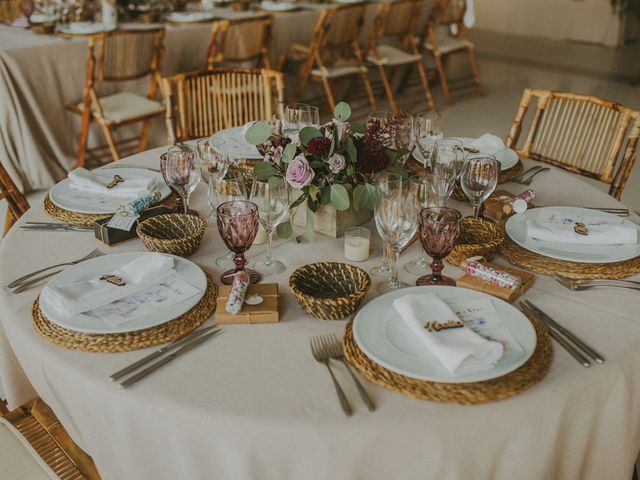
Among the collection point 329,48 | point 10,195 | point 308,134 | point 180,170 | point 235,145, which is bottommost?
point 329,48

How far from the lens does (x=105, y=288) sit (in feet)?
4.27

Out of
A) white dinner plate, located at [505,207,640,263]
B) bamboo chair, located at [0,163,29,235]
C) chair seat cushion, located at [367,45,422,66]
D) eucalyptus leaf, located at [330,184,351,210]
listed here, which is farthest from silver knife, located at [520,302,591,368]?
chair seat cushion, located at [367,45,422,66]

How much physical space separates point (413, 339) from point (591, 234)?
631 mm

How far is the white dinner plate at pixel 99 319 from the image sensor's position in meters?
1.19

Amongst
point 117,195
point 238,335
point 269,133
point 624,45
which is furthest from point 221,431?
point 624,45

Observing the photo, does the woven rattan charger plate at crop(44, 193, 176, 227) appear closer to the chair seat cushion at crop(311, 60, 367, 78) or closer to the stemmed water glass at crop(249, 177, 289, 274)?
the stemmed water glass at crop(249, 177, 289, 274)

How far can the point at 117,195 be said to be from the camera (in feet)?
5.81

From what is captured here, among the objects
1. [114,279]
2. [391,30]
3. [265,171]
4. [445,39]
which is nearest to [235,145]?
[265,171]

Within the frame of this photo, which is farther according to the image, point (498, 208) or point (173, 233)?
point (498, 208)

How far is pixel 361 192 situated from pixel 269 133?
0.92 ft

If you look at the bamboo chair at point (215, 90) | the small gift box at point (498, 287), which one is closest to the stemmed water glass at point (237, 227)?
the small gift box at point (498, 287)

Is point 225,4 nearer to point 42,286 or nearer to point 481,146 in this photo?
point 481,146

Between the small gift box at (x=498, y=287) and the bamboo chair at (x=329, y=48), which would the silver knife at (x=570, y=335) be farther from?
the bamboo chair at (x=329, y=48)

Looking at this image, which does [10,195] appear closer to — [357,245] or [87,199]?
[87,199]
